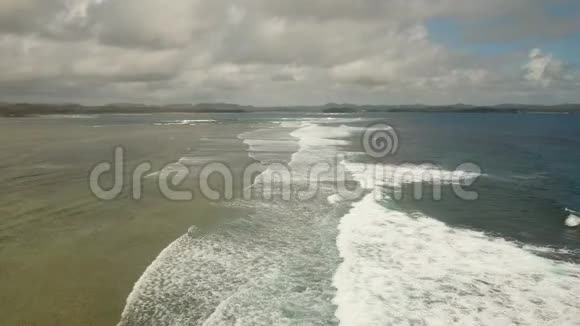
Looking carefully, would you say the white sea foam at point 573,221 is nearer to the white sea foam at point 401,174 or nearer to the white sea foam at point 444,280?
the white sea foam at point 444,280

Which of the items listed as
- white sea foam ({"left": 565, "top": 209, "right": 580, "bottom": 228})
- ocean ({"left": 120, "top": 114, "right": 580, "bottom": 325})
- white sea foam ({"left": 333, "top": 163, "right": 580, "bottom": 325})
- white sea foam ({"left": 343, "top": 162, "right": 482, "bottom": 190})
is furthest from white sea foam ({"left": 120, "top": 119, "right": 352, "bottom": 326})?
white sea foam ({"left": 565, "top": 209, "right": 580, "bottom": 228})

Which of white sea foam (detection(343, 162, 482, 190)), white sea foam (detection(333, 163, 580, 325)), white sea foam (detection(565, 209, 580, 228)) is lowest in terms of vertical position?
white sea foam (detection(333, 163, 580, 325))

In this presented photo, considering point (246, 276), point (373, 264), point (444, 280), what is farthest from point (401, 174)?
point (246, 276)

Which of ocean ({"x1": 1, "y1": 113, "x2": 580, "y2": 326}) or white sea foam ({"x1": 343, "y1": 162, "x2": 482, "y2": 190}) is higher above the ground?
white sea foam ({"x1": 343, "y1": 162, "x2": 482, "y2": 190})

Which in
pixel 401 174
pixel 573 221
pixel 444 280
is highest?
pixel 401 174

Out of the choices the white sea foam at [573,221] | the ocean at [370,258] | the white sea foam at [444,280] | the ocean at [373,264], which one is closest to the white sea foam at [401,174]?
the ocean at [370,258]

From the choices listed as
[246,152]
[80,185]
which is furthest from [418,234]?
[246,152]

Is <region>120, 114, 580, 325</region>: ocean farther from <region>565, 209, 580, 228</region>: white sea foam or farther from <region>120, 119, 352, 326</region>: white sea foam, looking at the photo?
<region>565, 209, 580, 228</region>: white sea foam

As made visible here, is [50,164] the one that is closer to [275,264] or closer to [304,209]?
[304,209]

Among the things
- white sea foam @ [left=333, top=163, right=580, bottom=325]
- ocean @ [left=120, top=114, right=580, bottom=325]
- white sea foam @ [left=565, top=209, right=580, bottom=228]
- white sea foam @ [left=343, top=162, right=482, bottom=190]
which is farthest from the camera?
white sea foam @ [left=343, top=162, right=482, bottom=190]

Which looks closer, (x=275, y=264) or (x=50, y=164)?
(x=275, y=264)

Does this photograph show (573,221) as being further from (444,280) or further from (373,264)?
(373,264)
